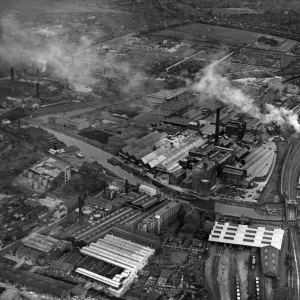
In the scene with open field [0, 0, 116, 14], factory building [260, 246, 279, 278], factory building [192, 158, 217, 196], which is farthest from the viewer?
open field [0, 0, 116, 14]

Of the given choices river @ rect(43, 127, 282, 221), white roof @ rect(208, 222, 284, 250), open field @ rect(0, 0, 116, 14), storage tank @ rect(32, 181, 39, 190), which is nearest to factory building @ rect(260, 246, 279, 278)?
white roof @ rect(208, 222, 284, 250)

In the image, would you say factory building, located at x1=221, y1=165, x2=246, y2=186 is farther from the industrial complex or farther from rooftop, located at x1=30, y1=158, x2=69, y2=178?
rooftop, located at x1=30, y1=158, x2=69, y2=178

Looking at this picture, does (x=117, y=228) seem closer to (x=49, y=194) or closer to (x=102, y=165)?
(x=49, y=194)

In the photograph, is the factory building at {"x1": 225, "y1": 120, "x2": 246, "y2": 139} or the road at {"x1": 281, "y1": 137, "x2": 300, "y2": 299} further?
the factory building at {"x1": 225, "y1": 120, "x2": 246, "y2": 139}

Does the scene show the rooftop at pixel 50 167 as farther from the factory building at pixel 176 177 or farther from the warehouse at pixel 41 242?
the warehouse at pixel 41 242

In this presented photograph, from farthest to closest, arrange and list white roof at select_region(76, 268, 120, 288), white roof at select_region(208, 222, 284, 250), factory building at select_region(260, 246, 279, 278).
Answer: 1. white roof at select_region(208, 222, 284, 250)
2. factory building at select_region(260, 246, 279, 278)
3. white roof at select_region(76, 268, 120, 288)

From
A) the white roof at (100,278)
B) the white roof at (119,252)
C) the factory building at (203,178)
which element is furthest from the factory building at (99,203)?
the white roof at (100,278)

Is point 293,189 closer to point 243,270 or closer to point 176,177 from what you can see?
point 176,177

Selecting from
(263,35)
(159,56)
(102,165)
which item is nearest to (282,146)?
(102,165)
